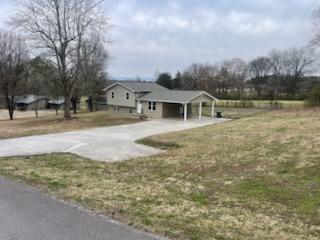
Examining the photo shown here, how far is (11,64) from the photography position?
4681 cm

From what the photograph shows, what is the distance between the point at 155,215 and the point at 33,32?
105ft

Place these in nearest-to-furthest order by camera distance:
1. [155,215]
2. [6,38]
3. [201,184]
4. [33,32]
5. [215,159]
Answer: [155,215]
[201,184]
[215,159]
[33,32]
[6,38]

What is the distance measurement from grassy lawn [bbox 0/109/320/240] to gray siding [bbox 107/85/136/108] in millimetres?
26525

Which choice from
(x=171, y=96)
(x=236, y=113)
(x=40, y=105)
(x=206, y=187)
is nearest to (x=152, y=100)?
(x=171, y=96)

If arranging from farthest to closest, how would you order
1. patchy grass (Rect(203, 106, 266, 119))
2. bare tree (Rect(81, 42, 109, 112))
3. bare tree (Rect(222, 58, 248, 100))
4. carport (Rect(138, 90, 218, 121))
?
bare tree (Rect(222, 58, 248, 100)) → bare tree (Rect(81, 42, 109, 112)) → patchy grass (Rect(203, 106, 266, 119)) → carport (Rect(138, 90, 218, 121))

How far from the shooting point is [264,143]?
1479 centimetres

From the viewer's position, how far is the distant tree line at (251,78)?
7812cm

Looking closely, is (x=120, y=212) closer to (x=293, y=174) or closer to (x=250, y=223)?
(x=250, y=223)

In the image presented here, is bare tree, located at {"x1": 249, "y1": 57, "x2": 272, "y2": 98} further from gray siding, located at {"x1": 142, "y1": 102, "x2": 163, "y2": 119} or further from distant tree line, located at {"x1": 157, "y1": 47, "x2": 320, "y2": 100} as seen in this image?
gray siding, located at {"x1": 142, "y1": 102, "x2": 163, "y2": 119}

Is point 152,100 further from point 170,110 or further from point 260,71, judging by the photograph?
point 260,71

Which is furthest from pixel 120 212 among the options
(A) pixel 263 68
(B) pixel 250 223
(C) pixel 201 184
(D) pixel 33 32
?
(A) pixel 263 68

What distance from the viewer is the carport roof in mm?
36875

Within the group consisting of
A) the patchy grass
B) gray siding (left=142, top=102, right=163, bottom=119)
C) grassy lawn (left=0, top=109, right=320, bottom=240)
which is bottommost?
grassy lawn (left=0, top=109, right=320, bottom=240)

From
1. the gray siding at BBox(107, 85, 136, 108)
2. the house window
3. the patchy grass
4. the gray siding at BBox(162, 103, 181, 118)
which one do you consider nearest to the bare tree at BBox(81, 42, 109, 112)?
the gray siding at BBox(107, 85, 136, 108)
